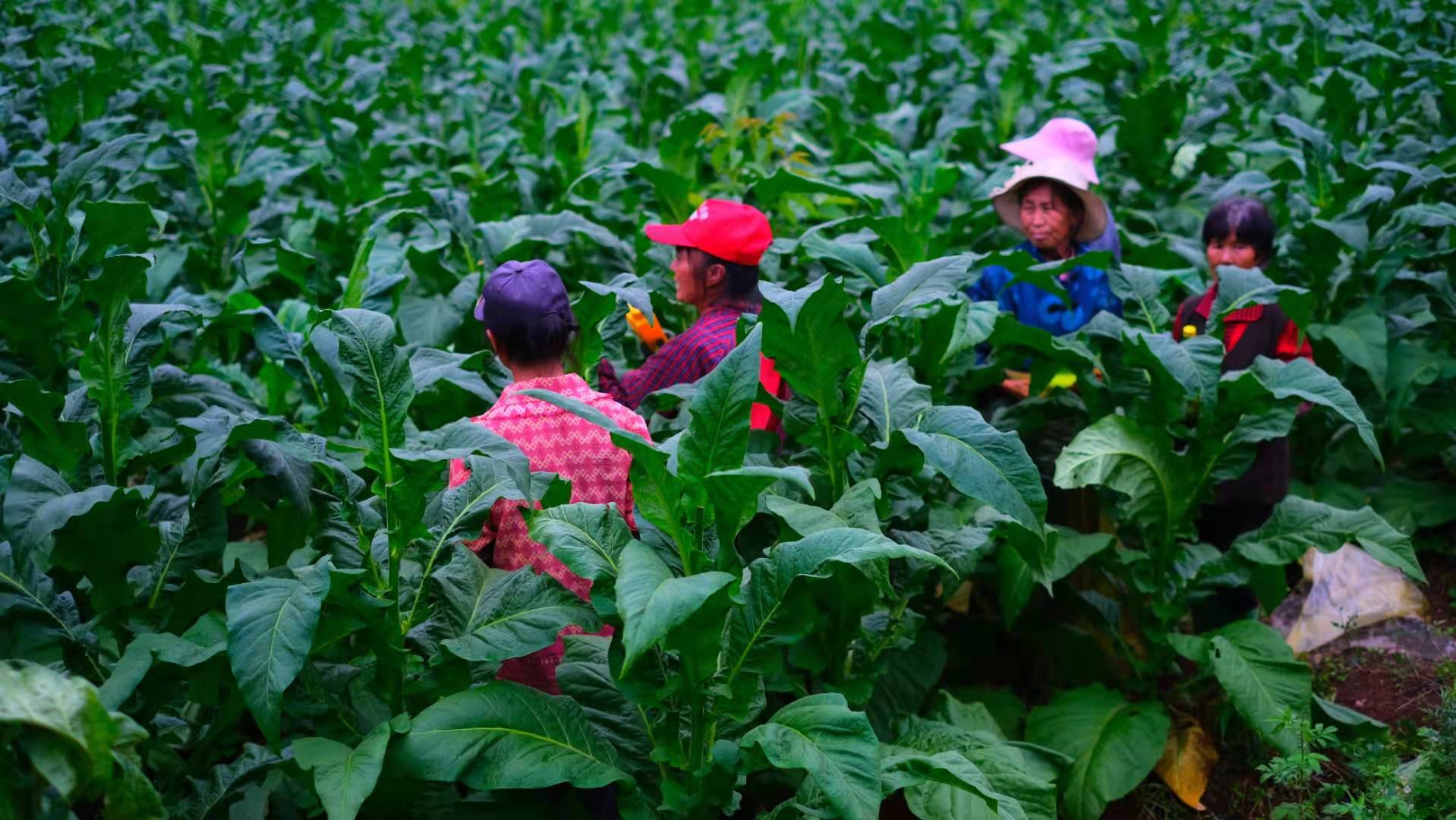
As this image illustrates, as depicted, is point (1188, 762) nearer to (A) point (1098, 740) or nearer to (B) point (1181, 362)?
(A) point (1098, 740)

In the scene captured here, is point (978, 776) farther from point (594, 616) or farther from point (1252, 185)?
point (1252, 185)

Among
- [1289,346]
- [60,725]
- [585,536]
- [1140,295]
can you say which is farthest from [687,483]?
[1289,346]

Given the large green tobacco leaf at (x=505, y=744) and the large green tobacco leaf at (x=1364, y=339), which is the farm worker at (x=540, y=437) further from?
the large green tobacco leaf at (x=1364, y=339)

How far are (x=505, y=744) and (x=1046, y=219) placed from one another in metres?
3.26

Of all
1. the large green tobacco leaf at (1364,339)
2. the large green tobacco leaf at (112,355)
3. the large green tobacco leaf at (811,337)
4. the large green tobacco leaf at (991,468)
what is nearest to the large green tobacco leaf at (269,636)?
the large green tobacco leaf at (112,355)

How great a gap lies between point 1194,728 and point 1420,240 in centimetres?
272

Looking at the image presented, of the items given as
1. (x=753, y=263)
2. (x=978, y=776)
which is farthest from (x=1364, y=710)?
(x=753, y=263)

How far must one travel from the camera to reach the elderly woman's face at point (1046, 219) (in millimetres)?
5086

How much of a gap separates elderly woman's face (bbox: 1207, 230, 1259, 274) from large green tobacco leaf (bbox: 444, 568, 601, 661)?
121 inches

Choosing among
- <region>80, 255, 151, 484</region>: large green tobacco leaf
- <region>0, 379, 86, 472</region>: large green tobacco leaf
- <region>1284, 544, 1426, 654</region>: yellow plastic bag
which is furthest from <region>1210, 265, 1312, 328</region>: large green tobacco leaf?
<region>0, 379, 86, 472</region>: large green tobacco leaf

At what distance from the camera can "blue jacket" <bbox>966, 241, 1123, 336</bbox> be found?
4.82m

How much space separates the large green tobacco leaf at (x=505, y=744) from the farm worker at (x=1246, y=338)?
2.56 m

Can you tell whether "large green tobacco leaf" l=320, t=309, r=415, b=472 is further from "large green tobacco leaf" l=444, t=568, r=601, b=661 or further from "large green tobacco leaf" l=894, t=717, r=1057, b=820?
"large green tobacco leaf" l=894, t=717, r=1057, b=820

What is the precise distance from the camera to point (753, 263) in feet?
13.8
